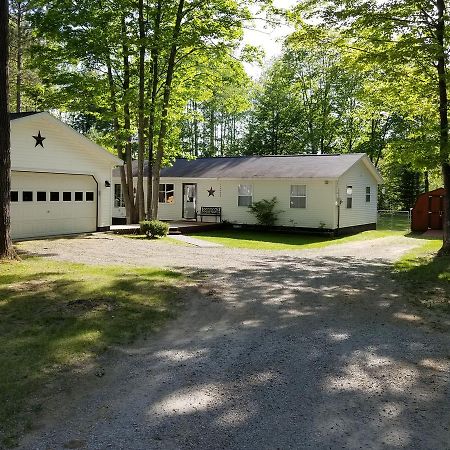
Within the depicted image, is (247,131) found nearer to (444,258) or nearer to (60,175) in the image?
(60,175)

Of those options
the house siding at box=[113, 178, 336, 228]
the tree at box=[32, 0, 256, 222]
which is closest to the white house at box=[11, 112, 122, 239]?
the tree at box=[32, 0, 256, 222]

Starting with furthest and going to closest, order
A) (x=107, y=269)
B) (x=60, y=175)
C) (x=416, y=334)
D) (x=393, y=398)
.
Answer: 1. (x=60, y=175)
2. (x=107, y=269)
3. (x=416, y=334)
4. (x=393, y=398)

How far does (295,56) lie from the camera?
1737 inches

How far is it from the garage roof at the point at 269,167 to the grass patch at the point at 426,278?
8.21 m

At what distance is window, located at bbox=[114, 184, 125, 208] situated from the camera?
29.1 m

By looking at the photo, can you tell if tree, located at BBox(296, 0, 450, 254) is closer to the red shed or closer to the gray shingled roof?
the gray shingled roof

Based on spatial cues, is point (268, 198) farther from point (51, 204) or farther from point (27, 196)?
point (27, 196)

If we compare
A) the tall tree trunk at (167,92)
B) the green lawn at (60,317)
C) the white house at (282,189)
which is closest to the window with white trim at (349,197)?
the white house at (282,189)

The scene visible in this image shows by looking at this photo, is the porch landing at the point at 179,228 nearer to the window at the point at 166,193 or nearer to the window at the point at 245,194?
the window at the point at 245,194

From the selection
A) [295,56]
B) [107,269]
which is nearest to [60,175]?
[107,269]

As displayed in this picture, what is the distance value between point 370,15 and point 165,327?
11.9 meters

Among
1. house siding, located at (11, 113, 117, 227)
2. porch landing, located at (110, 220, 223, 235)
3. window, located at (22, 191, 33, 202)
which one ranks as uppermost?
house siding, located at (11, 113, 117, 227)

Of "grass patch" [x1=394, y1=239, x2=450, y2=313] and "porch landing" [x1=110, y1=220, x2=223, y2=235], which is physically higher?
"porch landing" [x1=110, y1=220, x2=223, y2=235]

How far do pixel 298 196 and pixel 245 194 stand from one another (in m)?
3.04
